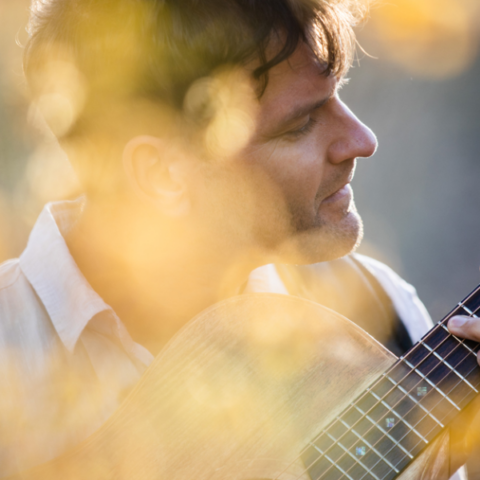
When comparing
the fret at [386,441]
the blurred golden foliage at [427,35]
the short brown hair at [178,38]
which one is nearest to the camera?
the fret at [386,441]

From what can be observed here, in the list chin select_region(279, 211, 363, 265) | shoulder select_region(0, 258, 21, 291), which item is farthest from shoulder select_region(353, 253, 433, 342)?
shoulder select_region(0, 258, 21, 291)

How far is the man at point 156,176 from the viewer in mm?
887

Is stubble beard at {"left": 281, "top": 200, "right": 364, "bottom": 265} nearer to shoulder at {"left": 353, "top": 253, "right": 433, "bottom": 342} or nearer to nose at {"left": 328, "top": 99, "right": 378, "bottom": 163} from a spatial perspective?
nose at {"left": 328, "top": 99, "right": 378, "bottom": 163}

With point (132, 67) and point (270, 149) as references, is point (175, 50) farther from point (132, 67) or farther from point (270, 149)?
point (270, 149)

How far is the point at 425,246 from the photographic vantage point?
252cm

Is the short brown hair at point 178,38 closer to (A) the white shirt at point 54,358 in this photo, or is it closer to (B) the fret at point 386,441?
(A) the white shirt at point 54,358

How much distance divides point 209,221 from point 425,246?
1897 millimetres

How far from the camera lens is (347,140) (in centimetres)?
94

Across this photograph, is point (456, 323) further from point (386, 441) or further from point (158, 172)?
point (158, 172)

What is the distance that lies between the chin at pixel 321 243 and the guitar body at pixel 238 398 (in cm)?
21

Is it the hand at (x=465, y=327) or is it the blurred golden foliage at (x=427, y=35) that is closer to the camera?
the hand at (x=465, y=327)

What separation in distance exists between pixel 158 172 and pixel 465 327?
69 cm

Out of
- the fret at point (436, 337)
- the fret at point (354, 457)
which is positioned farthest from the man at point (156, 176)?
the fret at point (354, 457)

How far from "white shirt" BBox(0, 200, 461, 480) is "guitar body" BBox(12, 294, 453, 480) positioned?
0.41ft
